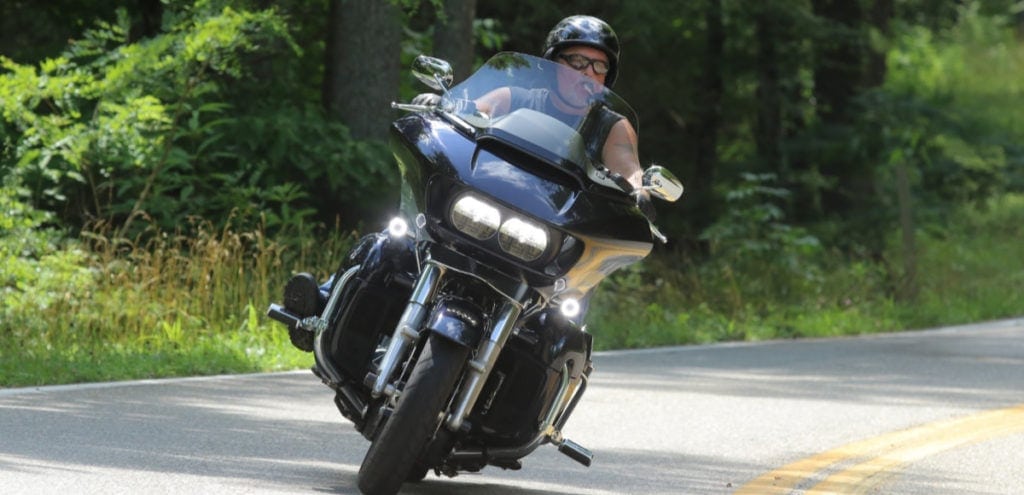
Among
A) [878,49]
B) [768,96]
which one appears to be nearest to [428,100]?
[878,49]

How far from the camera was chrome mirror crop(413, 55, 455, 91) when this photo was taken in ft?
25.5

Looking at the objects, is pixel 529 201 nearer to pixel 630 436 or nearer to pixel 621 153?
pixel 621 153

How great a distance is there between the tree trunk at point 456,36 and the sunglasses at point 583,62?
11182 millimetres

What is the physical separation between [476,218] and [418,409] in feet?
2.49

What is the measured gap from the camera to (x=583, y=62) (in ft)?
27.1

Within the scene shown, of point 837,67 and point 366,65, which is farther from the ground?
point 837,67

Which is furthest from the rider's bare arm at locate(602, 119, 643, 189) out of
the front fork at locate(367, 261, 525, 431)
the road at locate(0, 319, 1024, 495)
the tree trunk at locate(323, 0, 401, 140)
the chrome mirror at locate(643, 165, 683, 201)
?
the tree trunk at locate(323, 0, 401, 140)

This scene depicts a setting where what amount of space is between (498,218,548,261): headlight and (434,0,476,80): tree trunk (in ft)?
40.9

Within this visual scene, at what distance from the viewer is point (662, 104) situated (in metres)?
28.6

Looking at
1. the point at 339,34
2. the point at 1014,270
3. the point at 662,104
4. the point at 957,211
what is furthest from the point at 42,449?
the point at 1014,270

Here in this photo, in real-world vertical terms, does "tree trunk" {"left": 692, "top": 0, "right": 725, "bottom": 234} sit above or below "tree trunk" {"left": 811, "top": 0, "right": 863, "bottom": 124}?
below

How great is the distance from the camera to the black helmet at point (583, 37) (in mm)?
8203

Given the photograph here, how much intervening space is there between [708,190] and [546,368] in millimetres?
20027

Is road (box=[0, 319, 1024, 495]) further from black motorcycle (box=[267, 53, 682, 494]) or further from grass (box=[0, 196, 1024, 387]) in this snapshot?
grass (box=[0, 196, 1024, 387])
